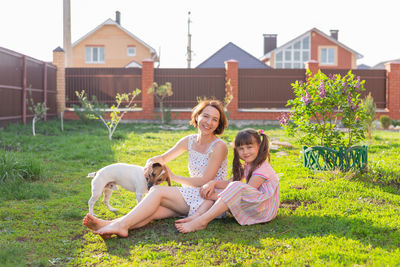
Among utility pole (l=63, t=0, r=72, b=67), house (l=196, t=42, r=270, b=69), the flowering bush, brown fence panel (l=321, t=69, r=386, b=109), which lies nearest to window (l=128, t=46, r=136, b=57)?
house (l=196, t=42, r=270, b=69)

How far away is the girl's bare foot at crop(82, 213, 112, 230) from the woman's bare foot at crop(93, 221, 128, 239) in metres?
0.06

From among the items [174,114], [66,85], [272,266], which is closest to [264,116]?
[174,114]

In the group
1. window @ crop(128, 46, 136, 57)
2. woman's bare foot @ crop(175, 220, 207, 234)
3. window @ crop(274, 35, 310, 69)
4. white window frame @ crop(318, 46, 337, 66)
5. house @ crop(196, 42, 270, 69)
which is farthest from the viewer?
window @ crop(274, 35, 310, 69)

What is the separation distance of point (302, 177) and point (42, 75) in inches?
505

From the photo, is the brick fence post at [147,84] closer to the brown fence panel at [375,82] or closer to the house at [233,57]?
the brown fence panel at [375,82]

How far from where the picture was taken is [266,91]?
19406 millimetres

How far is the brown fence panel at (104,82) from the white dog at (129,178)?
1471 centimetres

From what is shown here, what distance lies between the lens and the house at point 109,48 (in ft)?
123

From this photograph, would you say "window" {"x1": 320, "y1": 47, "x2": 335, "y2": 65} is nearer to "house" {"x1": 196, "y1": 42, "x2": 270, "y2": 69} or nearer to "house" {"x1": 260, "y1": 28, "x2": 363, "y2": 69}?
"house" {"x1": 260, "y1": 28, "x2": 363, "y2": 69}

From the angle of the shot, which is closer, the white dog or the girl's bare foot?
the girl's bare foot

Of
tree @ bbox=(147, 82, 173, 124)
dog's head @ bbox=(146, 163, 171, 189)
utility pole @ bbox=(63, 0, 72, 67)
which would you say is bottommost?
dog's head @ bbox=(146, 163, 171, 189)

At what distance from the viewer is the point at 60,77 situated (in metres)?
18.3

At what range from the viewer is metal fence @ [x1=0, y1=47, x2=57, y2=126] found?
12852 millimetres

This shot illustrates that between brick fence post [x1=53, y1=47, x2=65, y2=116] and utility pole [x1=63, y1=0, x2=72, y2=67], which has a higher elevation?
utility pole [x1=63, y1=0, x2=72, y2=67]
